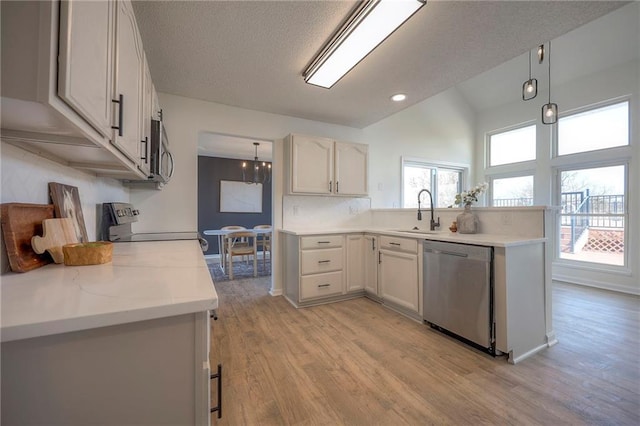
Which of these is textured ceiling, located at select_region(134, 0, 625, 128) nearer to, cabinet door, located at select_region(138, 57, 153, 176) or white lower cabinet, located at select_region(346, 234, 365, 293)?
cabinet door, located at select_region(138, 57, 153, 176)

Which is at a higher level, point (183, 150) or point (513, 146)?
point (513, 146)

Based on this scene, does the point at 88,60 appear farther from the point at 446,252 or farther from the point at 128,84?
the point at 446,252

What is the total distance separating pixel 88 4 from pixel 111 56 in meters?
0.24

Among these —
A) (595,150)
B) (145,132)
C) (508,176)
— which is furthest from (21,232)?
(508,176)

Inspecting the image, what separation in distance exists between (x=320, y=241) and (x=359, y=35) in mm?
1994

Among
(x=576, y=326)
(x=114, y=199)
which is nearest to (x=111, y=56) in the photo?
(x=114, y=199)

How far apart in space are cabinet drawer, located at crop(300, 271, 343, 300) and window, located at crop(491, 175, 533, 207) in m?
3.63

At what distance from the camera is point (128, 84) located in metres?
1.24

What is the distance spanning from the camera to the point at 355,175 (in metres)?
3.58

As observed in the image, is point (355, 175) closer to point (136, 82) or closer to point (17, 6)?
point (136, 82)

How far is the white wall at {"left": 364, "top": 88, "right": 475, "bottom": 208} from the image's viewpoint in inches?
165

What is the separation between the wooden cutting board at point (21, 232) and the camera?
920 millimetres

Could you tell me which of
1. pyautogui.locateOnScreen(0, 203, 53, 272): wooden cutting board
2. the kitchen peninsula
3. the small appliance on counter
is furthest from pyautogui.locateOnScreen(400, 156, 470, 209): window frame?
pyautogui.locateOnScreen(0, 203, 53, 272): wooden cutting board

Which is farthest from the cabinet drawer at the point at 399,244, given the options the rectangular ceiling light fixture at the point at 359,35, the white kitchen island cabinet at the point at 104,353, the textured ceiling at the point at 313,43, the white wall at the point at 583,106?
the white wall at the point at 583,106
